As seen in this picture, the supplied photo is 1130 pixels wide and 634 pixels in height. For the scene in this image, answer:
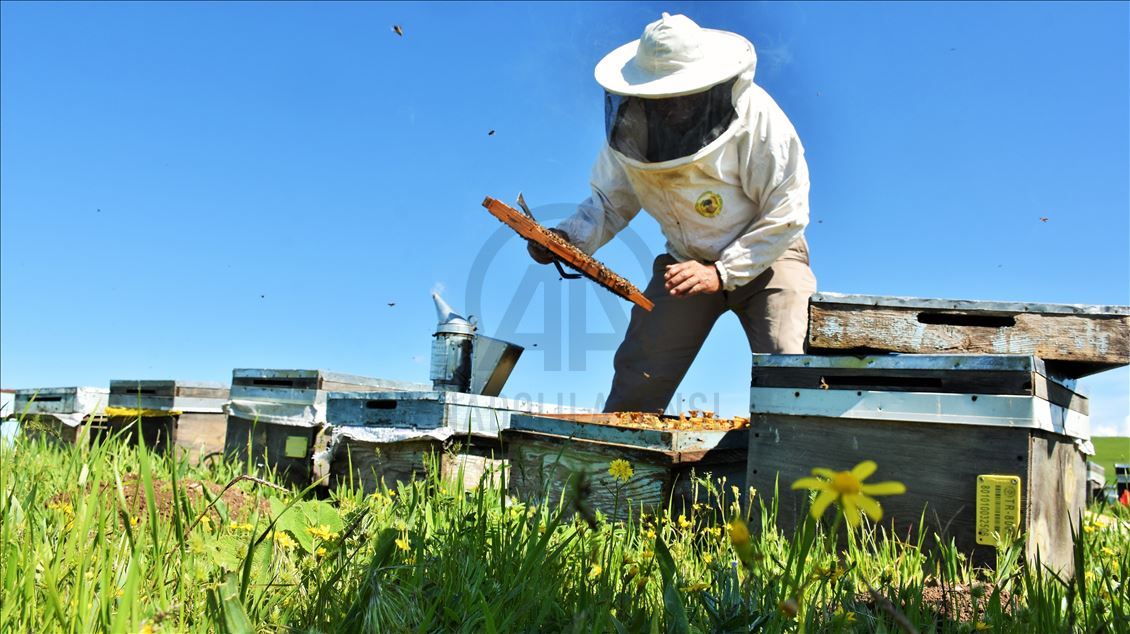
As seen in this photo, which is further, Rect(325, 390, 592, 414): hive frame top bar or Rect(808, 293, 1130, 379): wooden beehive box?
Rect(325, 390, 592, 414): hive frame top bar

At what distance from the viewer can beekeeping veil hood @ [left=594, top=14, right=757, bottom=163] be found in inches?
149

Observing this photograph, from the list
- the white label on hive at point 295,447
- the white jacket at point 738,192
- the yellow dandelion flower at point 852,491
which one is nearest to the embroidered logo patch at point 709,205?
the white jacket at point 738,192

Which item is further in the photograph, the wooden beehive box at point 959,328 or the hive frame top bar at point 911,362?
the wooden beehive box at point 959,328

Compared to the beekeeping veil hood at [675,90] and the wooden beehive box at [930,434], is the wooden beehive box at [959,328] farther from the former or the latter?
the beekeeping veil hood at [675,90]

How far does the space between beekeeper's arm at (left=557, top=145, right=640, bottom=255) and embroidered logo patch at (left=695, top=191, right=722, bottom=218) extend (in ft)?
1.80

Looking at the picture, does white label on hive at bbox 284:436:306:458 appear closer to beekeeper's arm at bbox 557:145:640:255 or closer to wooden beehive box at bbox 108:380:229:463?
wooden beehive box at bbox 108:380:229:463

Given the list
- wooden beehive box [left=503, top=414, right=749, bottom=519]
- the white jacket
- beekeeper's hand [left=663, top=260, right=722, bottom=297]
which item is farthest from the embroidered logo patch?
wooden beehive box [left=503, top=414, right=749, bottom=519]

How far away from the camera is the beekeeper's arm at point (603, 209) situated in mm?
4504

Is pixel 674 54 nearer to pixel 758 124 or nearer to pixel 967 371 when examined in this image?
pixel 758 124

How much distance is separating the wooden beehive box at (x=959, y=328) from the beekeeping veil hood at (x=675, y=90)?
1484 mm

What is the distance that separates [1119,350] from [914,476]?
29.1 inches

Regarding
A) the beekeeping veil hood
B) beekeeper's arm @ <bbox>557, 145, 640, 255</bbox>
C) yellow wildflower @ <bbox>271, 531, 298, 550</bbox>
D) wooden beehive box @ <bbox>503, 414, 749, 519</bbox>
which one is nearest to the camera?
yellow wildflower @ <bbox>271, 531, 298, 550</bbox>

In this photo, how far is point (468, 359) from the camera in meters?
4.68

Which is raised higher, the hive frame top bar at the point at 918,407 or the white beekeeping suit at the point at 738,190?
the white beekeeping suit at the point at 738,190
